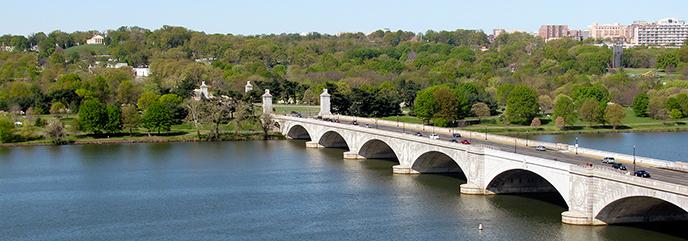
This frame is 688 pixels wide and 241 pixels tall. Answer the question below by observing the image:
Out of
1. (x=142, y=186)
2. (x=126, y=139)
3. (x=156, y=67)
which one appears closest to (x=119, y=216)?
(x=142, y=186)

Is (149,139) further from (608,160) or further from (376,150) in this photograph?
(608,160)

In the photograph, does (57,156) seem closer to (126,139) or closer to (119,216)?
(126,139)

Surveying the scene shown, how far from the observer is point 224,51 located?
617 feet

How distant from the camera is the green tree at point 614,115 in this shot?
10231 cm

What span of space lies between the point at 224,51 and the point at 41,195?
436 feet

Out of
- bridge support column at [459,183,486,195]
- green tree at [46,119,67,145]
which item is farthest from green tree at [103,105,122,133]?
bridge support column at [459,183,486,195]

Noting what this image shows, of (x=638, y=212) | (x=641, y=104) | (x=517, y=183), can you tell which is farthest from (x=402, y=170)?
(x=641, y=104)

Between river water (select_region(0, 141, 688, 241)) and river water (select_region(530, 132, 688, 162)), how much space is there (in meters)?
20.2

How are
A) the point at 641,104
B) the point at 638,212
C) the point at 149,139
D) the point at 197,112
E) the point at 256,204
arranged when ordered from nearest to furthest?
1. the point at 638,212
2. the point at 256,204
3. the point at 149,139
4. the point at 197,112
5. the point at 641,104

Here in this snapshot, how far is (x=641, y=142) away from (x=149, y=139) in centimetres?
4495

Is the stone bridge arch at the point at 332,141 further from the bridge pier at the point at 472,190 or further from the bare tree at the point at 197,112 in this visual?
the bridge pier at the point at 472,190

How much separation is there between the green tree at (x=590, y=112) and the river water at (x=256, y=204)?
1528 inches

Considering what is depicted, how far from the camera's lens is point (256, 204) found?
176 ft

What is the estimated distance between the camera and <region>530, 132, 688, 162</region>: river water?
75500 millimetres
